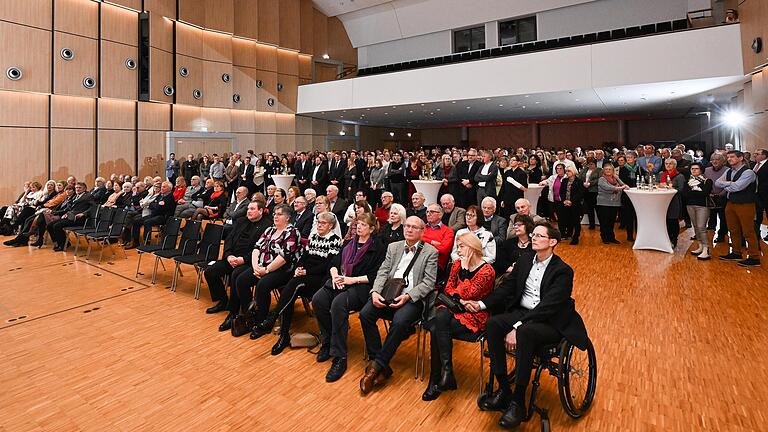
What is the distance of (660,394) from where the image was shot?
Answer: 9.09 ft

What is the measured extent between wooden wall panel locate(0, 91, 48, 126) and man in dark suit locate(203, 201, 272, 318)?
1040 centimetres

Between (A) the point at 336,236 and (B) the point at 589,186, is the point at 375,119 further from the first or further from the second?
(A) the point at 336,236

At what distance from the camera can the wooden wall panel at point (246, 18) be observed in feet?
51.3

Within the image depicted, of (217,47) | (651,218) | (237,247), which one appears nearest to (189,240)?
(237,247)

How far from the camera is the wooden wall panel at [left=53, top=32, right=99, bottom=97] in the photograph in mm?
11195

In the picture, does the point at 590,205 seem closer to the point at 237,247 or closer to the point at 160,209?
the point at 237,247

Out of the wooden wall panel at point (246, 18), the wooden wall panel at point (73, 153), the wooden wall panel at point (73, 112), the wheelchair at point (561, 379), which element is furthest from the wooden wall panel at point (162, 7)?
the wheelchair at point (561, 379)

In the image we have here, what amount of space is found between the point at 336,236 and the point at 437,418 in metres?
1.89

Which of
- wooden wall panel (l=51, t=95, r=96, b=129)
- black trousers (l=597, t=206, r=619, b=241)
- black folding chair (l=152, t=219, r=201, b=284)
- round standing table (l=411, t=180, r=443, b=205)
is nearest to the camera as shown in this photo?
black folding chair (l=152, t=219, r=201, b=284)

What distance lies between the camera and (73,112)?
39.0ft

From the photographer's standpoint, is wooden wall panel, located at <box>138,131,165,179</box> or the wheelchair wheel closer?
the wheelchair wheel

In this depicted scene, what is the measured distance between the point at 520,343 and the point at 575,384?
908mm

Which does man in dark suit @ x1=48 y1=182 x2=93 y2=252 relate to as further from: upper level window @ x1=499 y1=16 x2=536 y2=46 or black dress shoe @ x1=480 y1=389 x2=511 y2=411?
upper level window @ x1=499 y1=16 x2=536 y2=46

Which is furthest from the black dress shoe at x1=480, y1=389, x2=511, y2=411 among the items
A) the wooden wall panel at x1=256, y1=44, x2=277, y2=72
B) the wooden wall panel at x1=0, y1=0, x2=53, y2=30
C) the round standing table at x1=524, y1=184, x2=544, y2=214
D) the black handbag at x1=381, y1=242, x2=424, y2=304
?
the wooden wall panel at x1=256, y1=44, x2=277, y2=72
